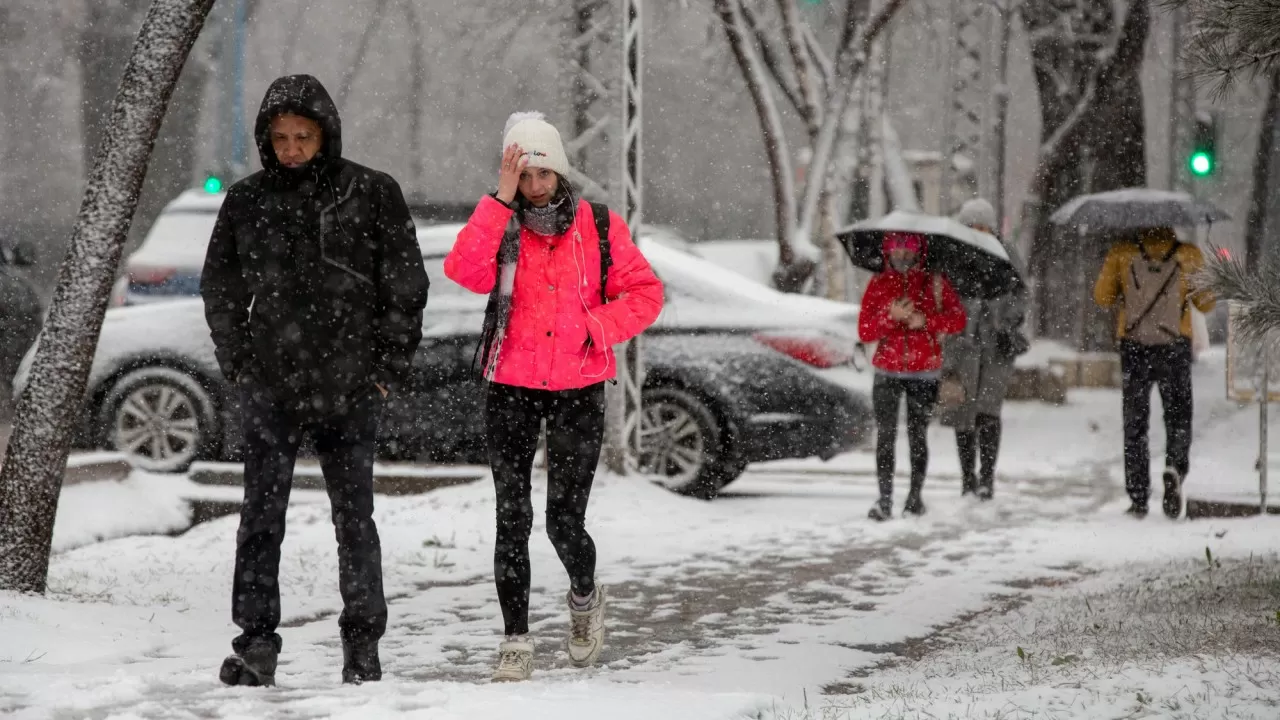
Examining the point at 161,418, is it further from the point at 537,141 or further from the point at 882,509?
the point at 537,141

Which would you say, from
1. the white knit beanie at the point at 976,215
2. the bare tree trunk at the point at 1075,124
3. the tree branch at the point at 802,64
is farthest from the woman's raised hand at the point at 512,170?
the bare tree trunk at the point at 1075,124

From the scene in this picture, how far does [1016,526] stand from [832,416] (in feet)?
4.75

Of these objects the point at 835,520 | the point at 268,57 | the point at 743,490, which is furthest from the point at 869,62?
the point at 268,57

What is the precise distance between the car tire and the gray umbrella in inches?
111

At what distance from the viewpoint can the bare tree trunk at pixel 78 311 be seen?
718 centimetres

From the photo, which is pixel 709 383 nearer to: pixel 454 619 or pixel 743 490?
pixel 743 490

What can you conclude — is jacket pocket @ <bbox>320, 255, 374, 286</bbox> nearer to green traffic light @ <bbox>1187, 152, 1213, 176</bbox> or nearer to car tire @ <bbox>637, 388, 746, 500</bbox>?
car tire @ <bbox>637, 388, 746, 500</bbox>

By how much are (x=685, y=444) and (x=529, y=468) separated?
5757mm

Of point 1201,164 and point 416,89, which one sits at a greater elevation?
point 416,89

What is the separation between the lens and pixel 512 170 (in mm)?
5645

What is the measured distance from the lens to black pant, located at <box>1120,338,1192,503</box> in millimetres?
10633

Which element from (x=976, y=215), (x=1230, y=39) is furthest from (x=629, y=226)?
(x=1230, y=39)

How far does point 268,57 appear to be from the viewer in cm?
3966

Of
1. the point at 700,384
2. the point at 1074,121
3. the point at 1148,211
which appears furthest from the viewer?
the point at 1074,121
